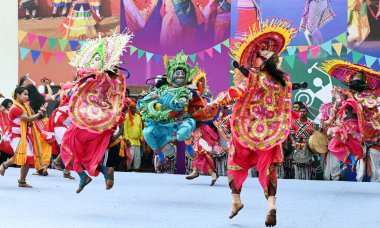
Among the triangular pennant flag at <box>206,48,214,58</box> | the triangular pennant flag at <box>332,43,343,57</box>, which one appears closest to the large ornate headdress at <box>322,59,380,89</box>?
the triangular pennant flag at <box>332,43,343,57</box>

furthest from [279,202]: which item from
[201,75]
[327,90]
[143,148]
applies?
[143,148]

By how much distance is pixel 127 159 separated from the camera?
1302cm

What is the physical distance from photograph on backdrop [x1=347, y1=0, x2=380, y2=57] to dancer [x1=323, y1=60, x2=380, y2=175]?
2.27 metres

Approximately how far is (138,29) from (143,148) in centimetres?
219

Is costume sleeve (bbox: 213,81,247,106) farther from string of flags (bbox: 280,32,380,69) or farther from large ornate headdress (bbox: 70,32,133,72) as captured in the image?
string of flags (bbox: 280,32,380,69)

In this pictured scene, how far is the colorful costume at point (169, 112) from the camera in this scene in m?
8.34

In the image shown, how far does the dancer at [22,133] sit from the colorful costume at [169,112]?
192cm

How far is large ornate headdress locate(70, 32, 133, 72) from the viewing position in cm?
801

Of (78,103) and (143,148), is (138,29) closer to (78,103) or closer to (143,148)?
(143,148)

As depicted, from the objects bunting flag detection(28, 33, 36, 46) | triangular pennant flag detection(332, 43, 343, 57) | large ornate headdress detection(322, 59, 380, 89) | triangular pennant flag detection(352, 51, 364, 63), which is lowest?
large ornate headdress detection(322, 59, 380, 89)

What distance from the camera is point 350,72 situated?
9625mm

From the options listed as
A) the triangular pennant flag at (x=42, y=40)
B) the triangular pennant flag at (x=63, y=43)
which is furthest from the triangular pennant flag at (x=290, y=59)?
the triangular pennant flag at (x=42, y=40)

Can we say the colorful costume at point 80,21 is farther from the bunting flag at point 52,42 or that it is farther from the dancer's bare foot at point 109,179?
the dancer's bare foot at point 109,179

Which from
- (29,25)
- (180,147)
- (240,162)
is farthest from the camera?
(29,25)
